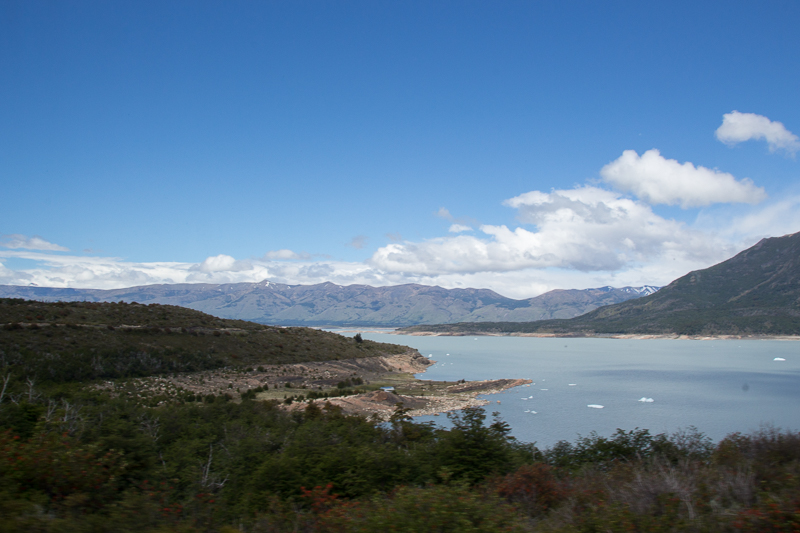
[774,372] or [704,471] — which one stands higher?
[704,471]

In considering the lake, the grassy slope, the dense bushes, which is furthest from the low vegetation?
the grassy slope

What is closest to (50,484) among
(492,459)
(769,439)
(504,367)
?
(492,459)

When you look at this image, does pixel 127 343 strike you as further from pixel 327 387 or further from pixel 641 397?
pixel 641 397

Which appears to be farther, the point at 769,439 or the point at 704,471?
the point at 769,439

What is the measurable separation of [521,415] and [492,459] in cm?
3108

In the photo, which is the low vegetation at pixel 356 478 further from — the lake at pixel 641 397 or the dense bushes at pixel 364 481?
the lake at pixel 641 397

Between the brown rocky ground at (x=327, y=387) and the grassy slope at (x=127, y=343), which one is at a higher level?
the grassy slope at (x=127, y=343)

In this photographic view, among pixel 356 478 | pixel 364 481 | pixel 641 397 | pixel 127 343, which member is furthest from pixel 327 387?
pixel 364 481

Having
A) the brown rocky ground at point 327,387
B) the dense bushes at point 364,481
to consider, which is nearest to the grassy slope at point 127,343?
the brown rocky ground at point 327,387

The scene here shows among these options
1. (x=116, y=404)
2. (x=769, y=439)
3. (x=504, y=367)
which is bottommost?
(x=504, y=367)

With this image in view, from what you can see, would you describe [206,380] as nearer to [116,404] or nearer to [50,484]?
[116,404]

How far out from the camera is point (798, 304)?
18162 cm

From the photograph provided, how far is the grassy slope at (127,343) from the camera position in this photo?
3869cm

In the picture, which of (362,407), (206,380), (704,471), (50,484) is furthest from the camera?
(206,380)
